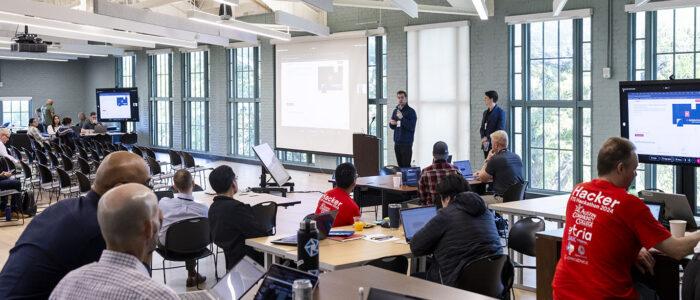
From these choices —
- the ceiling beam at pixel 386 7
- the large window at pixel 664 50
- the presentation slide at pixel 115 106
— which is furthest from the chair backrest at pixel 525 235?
the presentation slide at pixel 115 106

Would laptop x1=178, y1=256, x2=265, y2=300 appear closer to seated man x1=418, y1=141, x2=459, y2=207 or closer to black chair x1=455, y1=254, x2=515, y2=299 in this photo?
black chair x1=455, y1=254, x2=515, y2=299

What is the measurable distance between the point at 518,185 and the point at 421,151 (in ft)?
19.7

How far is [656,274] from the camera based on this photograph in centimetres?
429

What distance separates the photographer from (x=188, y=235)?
5.90 metres

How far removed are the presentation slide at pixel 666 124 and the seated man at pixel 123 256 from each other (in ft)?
16.2

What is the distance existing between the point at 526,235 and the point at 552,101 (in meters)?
6.37

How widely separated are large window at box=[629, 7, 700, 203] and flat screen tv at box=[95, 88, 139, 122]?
14827 mm

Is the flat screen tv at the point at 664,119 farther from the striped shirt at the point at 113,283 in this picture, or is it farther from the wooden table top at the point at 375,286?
the striped shirt at the point at 113,283

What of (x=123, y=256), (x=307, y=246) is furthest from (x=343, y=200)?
(x=123, y=256)

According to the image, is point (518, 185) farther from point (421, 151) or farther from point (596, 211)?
point (421, 151)

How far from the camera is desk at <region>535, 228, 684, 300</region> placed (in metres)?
4.23

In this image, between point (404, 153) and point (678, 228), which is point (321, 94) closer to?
point (404, 153)

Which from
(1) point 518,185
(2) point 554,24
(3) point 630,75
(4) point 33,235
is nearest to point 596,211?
(4) point 33,235

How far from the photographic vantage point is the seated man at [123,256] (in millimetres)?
1995
